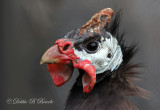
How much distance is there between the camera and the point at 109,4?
2.15 m

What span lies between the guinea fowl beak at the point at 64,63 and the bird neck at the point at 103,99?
0.09 m

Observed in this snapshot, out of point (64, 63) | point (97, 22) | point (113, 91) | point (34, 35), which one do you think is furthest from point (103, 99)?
point (34, 35)

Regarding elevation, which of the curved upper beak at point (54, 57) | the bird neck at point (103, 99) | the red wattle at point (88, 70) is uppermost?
the curved upper beak at point (54, 57)

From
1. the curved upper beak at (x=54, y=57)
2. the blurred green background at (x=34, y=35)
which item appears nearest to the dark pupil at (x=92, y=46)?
the curved upper beak at (x=54, y=57)

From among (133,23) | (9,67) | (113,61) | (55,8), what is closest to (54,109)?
(9,67)

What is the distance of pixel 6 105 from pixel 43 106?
454 mm

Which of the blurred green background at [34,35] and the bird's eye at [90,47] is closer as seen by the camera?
the bird's eye at [90,47]

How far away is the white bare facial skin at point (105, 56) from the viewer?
3.75ft

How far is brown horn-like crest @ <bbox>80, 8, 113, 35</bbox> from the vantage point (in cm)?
118

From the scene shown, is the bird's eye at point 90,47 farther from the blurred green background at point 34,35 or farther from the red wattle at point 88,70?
the blurred green background at point 34,35

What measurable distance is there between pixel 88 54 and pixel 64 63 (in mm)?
145

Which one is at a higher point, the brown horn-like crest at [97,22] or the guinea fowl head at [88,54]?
the brown horn-like crest at [97,22]

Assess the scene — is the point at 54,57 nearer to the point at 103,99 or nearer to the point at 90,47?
the point at 90,47

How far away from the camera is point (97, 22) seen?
1197mm
